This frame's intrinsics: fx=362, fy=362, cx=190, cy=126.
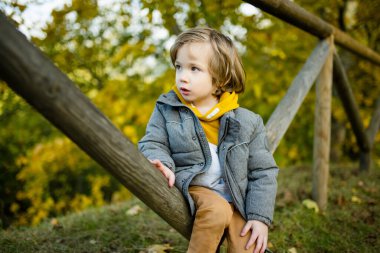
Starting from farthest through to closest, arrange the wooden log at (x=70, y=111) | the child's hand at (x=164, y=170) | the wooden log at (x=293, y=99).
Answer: the wooden log at (x=293, y=99), the child's hand at (x=164, y=170), the wooden log at (x=70, y=111)

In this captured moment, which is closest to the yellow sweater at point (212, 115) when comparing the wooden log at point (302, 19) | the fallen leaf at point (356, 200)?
the wooden log at point (302, 19)

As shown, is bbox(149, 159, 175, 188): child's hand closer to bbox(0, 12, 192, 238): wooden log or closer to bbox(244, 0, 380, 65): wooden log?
bbox(0, 12, 192, 238): wooden log

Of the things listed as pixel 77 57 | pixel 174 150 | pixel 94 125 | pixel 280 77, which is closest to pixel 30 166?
pixel 77 57

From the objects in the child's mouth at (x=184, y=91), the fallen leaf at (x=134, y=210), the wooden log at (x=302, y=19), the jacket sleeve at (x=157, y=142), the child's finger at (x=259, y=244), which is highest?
the wooden log at (x=302, y=19)

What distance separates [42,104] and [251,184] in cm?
105

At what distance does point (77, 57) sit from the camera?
311cm

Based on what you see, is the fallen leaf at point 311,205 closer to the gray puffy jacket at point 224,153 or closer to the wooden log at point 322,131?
the wooden log at point 322,131

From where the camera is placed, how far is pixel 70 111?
1018mm

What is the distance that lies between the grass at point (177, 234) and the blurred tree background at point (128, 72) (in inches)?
32.3

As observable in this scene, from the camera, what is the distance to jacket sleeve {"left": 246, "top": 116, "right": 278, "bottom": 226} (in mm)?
1637

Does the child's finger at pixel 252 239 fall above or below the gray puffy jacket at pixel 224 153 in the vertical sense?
below

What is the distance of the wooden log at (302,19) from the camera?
1.98 metres

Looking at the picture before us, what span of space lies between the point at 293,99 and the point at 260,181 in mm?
872

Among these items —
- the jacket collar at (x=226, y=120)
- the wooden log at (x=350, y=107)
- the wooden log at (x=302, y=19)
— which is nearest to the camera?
the jacket collar at (x=226, y=120)
